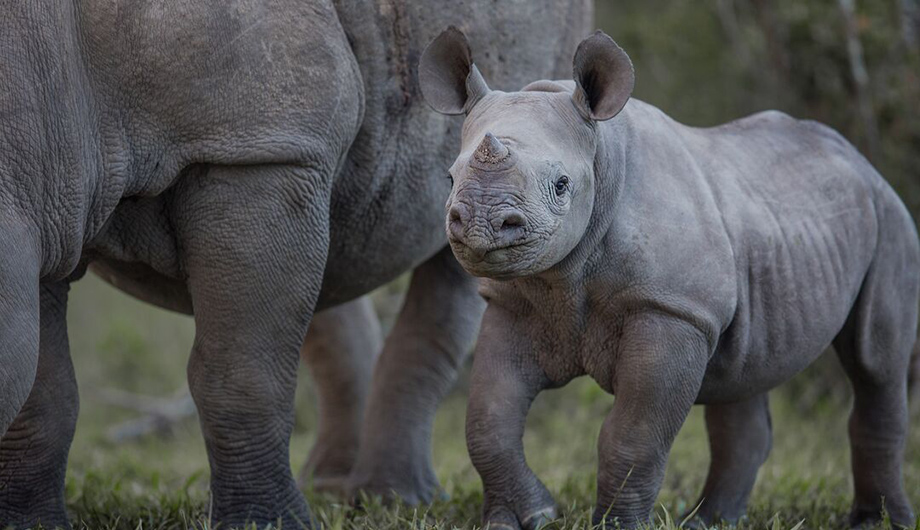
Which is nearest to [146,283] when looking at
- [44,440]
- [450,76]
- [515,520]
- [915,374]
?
[44,440]

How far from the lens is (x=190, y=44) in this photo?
458 cm

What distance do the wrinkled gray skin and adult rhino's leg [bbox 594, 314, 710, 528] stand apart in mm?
1093

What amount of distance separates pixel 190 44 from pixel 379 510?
6.72 feet

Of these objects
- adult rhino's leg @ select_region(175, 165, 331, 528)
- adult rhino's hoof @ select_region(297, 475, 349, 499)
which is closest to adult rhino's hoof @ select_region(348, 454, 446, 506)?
adult rhino's hoof @ select_region(297, 475, 349, 499)

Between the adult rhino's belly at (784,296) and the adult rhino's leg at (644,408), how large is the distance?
338mm

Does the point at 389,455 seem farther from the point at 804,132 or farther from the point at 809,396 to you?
the point at 809,396

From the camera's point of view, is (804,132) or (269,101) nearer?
(269,101)

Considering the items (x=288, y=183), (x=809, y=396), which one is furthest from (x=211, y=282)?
(x=809, y=396)

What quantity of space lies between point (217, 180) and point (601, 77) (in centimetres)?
130

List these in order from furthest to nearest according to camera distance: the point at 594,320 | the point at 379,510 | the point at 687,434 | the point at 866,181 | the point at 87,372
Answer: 1. the point at 87,372
2. the point at 687,434
3. the point at 379,510
4. the point at 866,181
5. the point at 594,320

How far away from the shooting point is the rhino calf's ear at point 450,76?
4.45m

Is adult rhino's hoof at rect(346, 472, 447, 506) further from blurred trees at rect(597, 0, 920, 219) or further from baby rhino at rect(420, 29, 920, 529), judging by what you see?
blurred trees at rect(597, 0, 920, 219)

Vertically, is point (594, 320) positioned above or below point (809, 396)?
above

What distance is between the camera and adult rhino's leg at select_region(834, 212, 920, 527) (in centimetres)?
534
